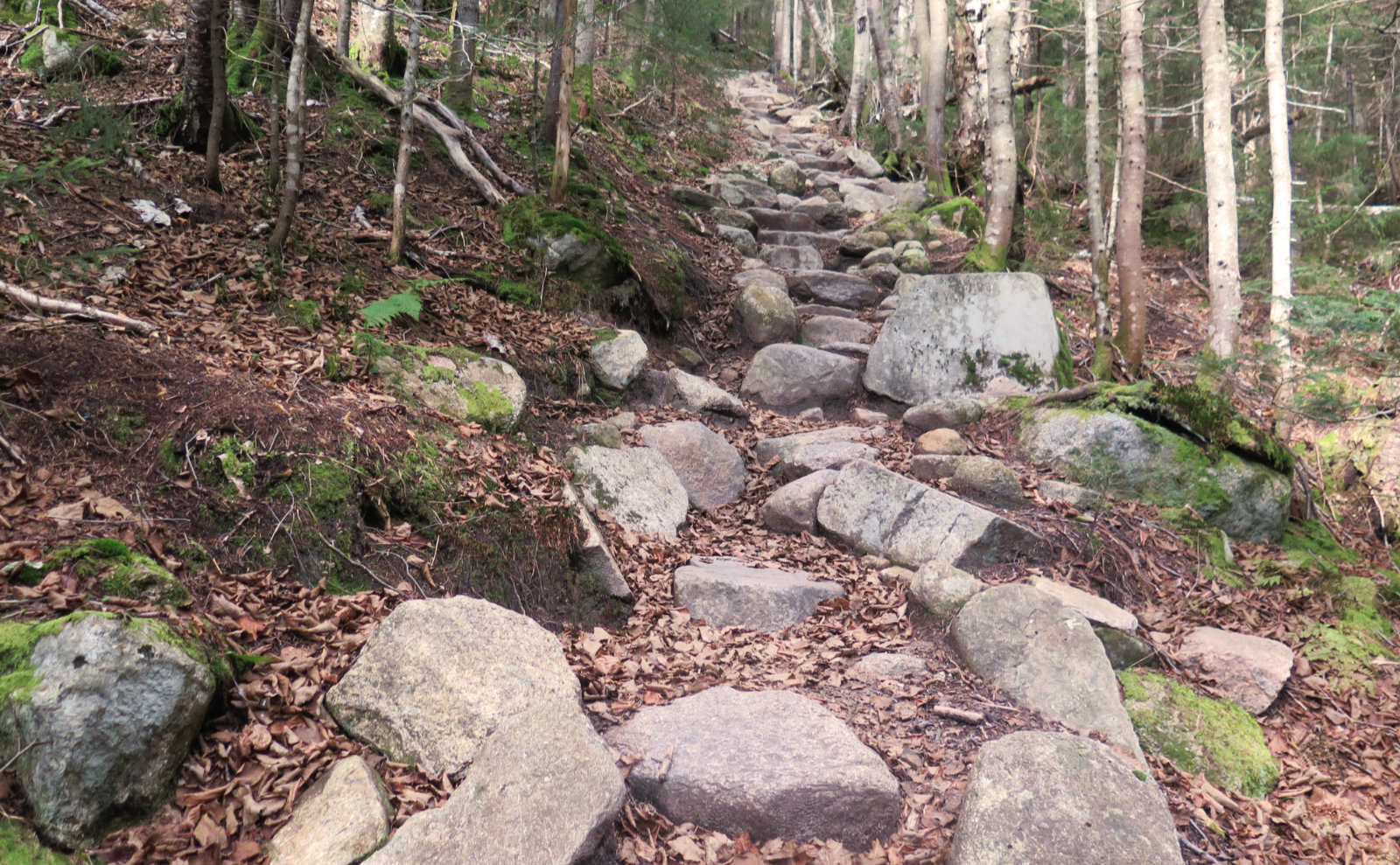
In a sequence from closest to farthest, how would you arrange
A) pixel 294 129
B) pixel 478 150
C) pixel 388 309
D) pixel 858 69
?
pixel 388 309 → pixel 294 129 → pixel 478 150 → pixel 858 69

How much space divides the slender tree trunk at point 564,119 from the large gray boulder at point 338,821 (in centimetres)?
652

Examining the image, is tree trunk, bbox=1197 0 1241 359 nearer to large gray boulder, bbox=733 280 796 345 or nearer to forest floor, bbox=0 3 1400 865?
forest floor, bbox=0 3 1400 865

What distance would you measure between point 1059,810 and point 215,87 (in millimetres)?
7384

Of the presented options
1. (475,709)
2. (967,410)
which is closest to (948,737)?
(475,709)

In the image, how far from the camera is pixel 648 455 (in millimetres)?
6020

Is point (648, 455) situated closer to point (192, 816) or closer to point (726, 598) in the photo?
point (726, 598)

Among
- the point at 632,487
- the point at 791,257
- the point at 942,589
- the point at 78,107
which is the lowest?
the point at 942,589

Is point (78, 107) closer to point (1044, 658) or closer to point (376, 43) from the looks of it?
point (376, 43)

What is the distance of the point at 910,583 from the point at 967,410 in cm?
297

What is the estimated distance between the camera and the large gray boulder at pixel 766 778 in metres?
3.04

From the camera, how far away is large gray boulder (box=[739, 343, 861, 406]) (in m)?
8.21

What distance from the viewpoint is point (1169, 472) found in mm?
6164

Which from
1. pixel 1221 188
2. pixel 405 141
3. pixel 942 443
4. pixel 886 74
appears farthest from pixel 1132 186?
pixel 886 74

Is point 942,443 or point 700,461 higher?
point 942,443
